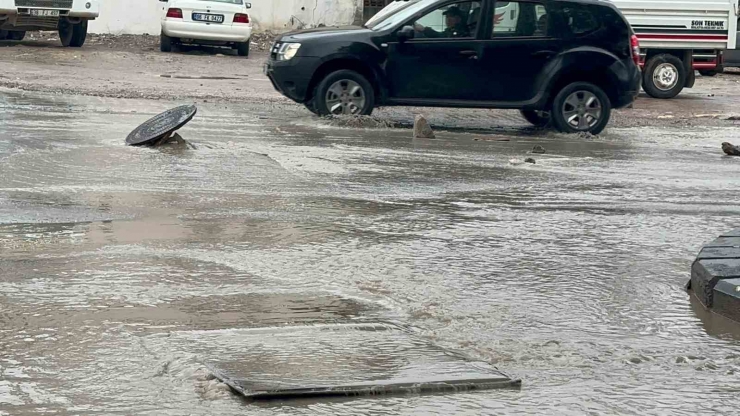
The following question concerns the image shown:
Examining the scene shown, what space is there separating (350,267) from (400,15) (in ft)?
28.0

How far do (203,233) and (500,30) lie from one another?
802 cm

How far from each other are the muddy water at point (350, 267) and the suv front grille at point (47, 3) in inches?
520

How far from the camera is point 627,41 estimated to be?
14.9m

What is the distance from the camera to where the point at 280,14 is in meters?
33.0

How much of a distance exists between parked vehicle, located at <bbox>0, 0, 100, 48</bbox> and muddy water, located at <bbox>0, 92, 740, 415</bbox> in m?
13.2

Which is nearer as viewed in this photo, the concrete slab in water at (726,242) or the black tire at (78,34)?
the concrete slab in water at (726,242)

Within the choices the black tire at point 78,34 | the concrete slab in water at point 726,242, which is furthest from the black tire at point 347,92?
the black tire at point 78,34

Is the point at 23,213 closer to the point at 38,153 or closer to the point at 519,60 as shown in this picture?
the point at 38,153

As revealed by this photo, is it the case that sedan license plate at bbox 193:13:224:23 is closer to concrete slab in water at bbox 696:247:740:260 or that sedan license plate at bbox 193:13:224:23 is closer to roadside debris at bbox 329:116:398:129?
roadside debris at bbox 329:116:398:129

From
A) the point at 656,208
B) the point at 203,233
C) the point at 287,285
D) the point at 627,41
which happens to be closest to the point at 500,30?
the point at 627,41

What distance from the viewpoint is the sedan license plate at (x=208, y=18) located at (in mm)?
25703

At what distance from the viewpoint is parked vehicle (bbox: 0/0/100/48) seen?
79.7ft

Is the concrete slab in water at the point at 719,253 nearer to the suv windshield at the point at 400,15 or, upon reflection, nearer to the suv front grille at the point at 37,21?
the suv windshield at the point at 400,15

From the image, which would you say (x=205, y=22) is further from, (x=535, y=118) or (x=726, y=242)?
(x=726, y=242)
